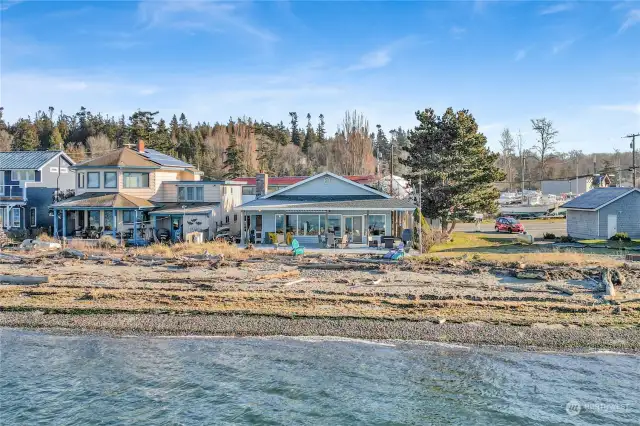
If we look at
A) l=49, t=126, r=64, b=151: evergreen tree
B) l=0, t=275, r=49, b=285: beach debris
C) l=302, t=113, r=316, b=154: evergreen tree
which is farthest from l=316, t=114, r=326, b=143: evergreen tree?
l=0, t=275, r=49, b=285: beach debris

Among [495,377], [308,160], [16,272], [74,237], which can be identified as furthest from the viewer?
[308,160]

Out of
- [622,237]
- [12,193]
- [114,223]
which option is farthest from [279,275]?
[12,193]

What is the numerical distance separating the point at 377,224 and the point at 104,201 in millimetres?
17776

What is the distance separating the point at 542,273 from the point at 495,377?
10.7 metres

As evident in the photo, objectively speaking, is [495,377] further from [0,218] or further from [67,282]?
[0,218]

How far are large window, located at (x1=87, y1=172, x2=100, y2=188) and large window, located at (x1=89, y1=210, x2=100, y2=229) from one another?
6.41 ft

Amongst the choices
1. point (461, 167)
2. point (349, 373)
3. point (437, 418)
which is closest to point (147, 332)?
point (349, 373)

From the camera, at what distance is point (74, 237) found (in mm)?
35062

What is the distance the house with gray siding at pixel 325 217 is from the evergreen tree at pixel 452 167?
3526 mm

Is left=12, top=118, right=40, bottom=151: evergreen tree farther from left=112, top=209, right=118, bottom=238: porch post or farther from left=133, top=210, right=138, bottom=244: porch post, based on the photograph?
left=133, top=210, right=138, bottom=244: porch post

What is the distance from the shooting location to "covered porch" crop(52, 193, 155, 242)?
114 feet

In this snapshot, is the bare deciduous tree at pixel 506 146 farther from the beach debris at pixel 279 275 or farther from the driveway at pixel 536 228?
the beach debris at pixel 279 275

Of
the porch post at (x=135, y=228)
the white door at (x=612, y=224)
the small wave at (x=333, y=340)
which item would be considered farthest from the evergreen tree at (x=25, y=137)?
the white door at (x=612, y=224)

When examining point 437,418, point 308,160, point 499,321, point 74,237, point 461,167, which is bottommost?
point 437,418
